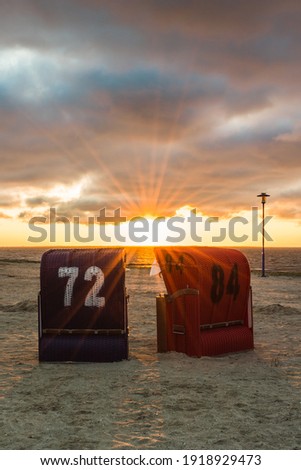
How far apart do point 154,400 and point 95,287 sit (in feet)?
10.5

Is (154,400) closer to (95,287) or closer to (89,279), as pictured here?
(95,287)

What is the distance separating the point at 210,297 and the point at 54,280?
3509mm

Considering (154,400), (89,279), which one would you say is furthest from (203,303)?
(154,400)

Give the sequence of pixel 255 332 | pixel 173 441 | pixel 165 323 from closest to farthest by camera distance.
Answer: pixel 173 441
pixel 165 323
pixel 255 332

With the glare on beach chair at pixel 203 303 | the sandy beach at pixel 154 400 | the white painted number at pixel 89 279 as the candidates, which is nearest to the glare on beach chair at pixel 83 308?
the white painted number at pixel 89 279

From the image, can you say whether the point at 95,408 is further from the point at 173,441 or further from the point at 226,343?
the point at 226,343

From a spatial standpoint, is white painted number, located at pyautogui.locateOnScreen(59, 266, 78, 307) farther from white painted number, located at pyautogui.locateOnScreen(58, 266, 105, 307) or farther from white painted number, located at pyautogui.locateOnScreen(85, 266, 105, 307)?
white painted number, located at pyautogui.locateOnScreen(85, 266, 105, 307)

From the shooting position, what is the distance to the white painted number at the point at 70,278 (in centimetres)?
1050

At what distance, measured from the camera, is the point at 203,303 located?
1095 centimetres

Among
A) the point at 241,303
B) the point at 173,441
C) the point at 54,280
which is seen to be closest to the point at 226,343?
the point at 241,303

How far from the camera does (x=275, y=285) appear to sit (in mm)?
32312

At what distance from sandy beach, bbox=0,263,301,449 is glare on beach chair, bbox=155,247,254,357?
0.36 meters

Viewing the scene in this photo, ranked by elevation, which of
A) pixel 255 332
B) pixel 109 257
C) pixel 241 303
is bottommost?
pixel 255 332

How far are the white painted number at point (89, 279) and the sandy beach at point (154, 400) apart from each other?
1322 millimetres
